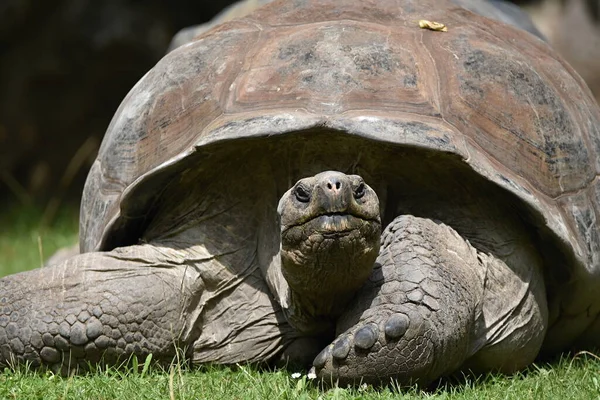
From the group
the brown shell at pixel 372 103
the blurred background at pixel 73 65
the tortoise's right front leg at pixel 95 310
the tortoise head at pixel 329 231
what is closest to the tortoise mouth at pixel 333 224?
the tortoise head at pixel 329 231

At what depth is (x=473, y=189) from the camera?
411 cm

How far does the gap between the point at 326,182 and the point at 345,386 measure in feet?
2.26

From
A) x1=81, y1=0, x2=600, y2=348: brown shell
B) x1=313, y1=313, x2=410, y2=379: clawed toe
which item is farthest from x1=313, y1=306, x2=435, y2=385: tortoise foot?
x1=81, y1=0, x2=600, y2=348: brown shell

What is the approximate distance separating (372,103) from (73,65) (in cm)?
716

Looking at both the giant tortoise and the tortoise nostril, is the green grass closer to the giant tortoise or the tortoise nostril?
the giant tortoise

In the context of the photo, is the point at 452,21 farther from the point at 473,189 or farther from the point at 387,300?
the point at 387,300

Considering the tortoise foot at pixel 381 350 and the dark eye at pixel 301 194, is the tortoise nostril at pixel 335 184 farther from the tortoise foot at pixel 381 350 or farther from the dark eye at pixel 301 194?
the tortoise foot at pixel 381 350

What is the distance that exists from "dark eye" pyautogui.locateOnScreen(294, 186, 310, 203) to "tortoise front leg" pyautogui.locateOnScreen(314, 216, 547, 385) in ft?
1.47

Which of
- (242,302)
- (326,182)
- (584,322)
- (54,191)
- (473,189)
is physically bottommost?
(54,191)

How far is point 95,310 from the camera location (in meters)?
3.86

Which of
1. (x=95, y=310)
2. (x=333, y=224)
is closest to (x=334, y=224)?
(x=333, y=224)

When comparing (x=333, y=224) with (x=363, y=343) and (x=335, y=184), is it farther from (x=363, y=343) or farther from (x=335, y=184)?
(x=363, y=343)

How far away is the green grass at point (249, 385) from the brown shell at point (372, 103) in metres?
0.49

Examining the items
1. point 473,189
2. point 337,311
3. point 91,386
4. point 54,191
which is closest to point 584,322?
point 473,189
